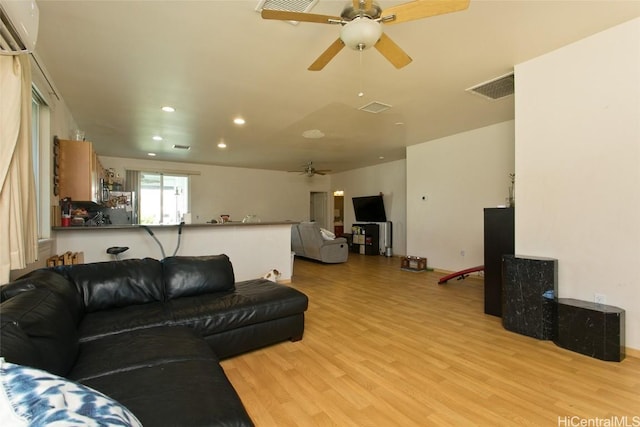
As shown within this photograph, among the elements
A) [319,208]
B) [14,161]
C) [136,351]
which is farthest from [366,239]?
[14,161]

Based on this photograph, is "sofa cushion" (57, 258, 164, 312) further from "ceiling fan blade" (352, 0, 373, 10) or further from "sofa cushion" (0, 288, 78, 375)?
"ceiling fan blade" (352, 0, 373, 10)

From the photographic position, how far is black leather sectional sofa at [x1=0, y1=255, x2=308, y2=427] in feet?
3.95

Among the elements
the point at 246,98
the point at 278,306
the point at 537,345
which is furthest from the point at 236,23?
the point at 537,345

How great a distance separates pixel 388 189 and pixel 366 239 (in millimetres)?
1591

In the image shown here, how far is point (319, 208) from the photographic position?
439 inches

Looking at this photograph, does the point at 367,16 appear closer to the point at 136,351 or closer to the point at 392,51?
the point at 392,51

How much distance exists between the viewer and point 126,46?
2.66 m

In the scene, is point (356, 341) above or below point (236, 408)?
below

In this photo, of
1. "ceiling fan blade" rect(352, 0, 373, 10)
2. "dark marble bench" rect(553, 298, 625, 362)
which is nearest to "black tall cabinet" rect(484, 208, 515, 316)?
"dark marble bench" rect(553, 298, 625, 362)

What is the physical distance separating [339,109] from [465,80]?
5.39ft

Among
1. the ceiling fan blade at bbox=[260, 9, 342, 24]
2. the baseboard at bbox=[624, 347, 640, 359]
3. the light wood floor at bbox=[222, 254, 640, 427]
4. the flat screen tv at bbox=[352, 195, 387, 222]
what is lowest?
the light wood floor at bbox=[222, 254, 640, 427]

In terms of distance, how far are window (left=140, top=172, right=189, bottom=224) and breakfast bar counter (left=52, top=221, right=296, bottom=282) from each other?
4151 millimetres

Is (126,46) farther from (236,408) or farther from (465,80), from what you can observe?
(465,80)

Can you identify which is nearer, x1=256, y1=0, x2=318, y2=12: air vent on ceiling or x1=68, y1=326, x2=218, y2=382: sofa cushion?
x1=68, y1=326, x2=218, y2=382: sofa cushion
